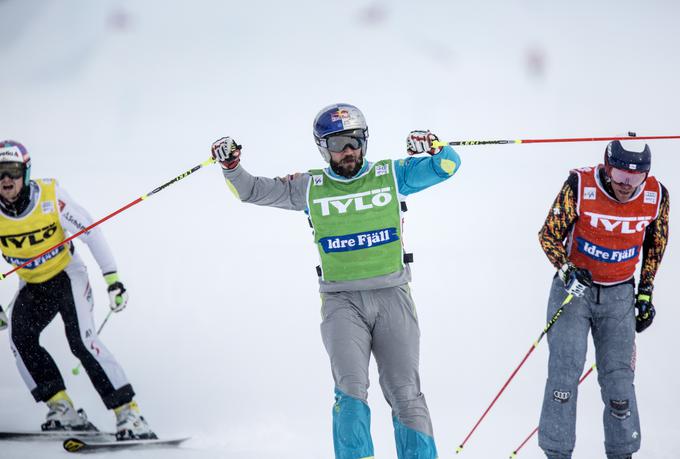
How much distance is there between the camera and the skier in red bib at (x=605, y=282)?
4.68 meters

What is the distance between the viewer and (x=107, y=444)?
5695mm

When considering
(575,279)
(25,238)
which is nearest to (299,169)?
(25,238)

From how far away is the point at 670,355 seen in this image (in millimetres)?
6879

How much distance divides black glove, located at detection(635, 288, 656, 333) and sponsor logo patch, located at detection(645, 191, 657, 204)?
53 centimetres

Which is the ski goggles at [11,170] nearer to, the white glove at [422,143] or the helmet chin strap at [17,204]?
the helmet chin strap at [17,204]

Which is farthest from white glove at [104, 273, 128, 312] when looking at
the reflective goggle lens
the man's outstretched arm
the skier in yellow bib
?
the reflective goggle lens

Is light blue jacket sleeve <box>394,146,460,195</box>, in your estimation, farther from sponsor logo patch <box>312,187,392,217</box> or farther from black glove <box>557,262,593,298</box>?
black glove <box>557,262,593,298</box>

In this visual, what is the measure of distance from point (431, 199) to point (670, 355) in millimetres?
3875

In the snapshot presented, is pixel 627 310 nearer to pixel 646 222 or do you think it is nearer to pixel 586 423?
pixel 646 222

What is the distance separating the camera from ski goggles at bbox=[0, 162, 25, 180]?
560 centimetres

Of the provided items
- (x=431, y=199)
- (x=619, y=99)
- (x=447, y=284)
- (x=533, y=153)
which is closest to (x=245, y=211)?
(x=431, y=199)

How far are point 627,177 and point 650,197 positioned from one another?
0.26 metres

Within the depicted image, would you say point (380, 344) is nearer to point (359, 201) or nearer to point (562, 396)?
point (359, 201)

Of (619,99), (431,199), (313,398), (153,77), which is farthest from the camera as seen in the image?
(153,77)
